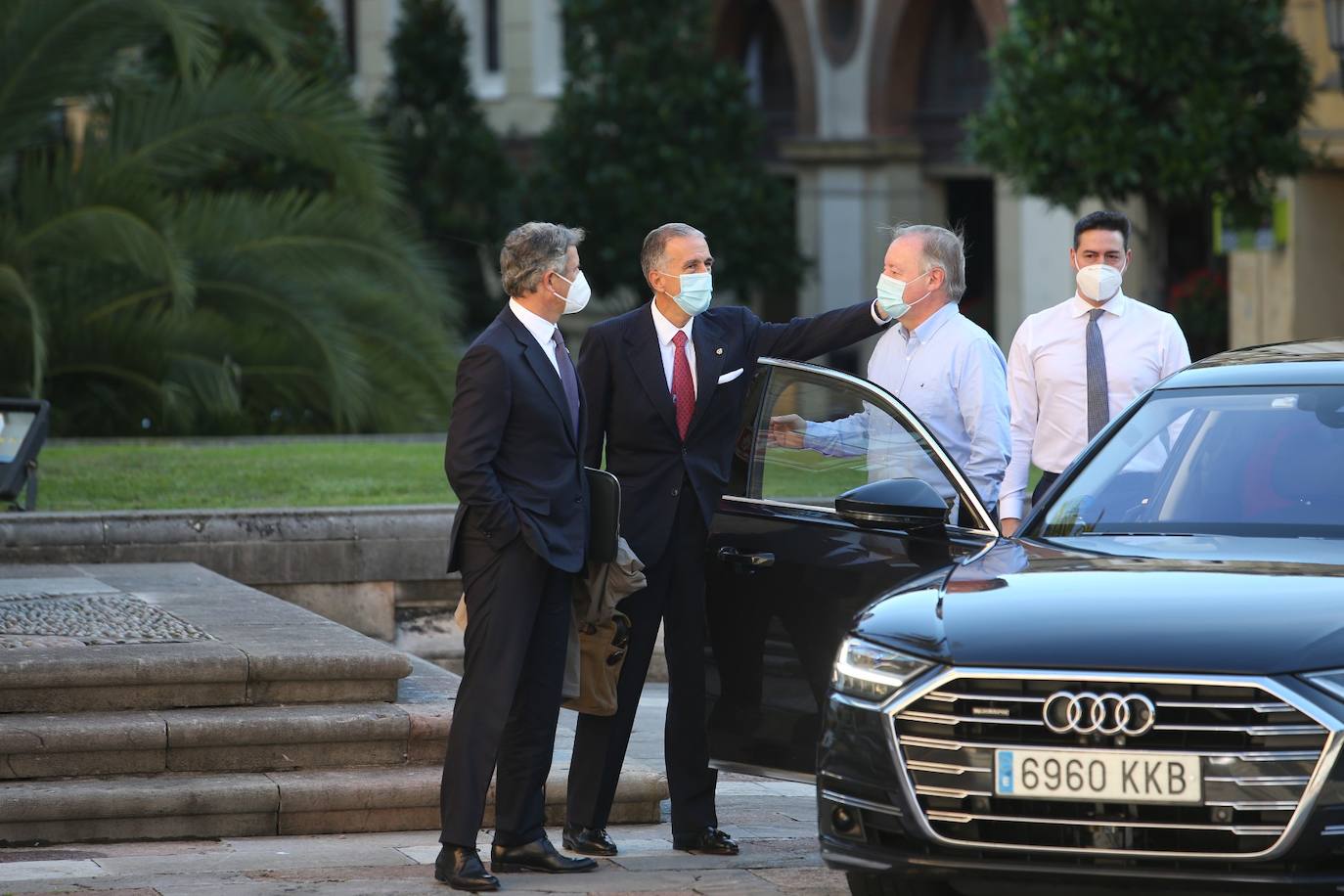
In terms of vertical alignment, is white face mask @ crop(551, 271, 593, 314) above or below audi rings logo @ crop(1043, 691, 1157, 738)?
above

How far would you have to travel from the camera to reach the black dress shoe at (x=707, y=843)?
7.15m

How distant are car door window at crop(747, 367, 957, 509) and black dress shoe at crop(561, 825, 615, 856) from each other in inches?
45.8

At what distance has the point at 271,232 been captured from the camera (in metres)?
18.0

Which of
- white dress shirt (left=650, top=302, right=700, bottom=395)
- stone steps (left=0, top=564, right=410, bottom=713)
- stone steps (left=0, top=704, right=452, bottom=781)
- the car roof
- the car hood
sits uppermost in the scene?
white dress shirt (left=650, top=302, right=700, bottom=395)

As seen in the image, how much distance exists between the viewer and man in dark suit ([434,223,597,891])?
654 centimetres

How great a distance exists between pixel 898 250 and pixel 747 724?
163cm

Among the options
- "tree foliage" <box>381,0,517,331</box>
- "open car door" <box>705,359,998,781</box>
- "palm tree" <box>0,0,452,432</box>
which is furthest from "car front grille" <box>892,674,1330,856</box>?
"tree foliage" <box>381,0,517,331</box>

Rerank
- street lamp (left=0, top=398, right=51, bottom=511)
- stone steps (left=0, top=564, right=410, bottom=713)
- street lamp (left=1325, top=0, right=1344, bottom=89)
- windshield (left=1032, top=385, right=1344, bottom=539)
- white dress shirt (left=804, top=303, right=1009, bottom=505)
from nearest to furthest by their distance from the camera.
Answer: windshield (left=1032, top=385, right=1344, bottom=539) → white dress shirt (left=804, top=303, right=1009, bottom=505) → stone steps (left=0, top=564, right=410, bottom=713) → street lamp (left=0, top=398, right=51, bottom=511) → street lamp (left=1325, top=0, right=1344, bottom=89)

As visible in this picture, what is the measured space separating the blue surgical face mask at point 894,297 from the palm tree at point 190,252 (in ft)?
31.2

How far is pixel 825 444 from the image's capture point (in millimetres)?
7152

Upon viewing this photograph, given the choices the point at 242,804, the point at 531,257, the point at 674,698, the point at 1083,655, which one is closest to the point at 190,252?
the point at 242,804

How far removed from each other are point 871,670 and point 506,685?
1.48 metres

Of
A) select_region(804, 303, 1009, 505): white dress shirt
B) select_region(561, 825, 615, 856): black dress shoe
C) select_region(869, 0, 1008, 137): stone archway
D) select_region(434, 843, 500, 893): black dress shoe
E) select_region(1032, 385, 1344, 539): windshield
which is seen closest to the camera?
select_region(1032, 385, 1344, 539): windshield

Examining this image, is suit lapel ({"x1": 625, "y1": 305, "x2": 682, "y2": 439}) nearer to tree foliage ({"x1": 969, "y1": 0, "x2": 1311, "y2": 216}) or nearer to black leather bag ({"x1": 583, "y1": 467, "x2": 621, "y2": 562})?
black leather bag ({"x1": 583, "y1": 467, "x2": 621, "y2": 562})
